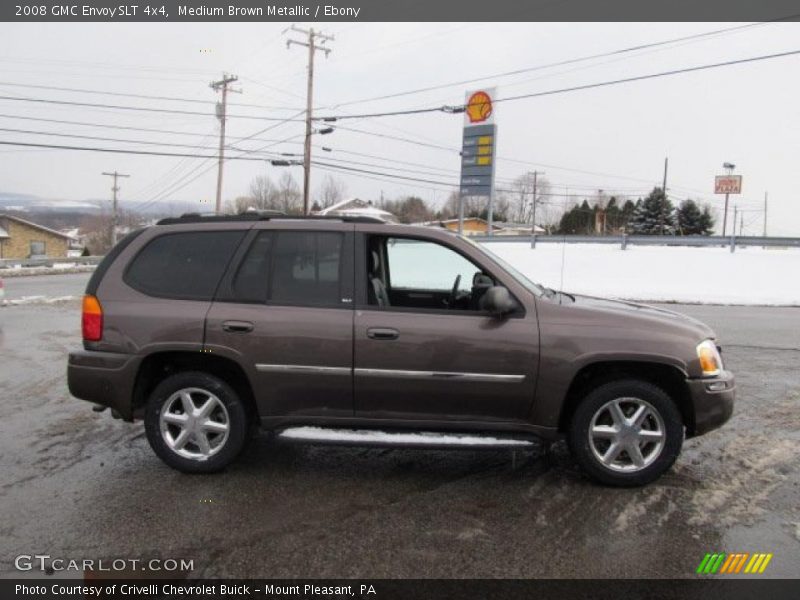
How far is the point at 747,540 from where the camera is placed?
3521 millimetres

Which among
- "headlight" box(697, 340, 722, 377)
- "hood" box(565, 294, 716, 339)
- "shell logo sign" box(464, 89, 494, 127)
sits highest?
"shell logo sign" box(464, 89, 494, 127)

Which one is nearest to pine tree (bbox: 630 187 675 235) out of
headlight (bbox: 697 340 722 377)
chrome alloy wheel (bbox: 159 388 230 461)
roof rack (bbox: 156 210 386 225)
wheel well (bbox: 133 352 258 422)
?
headlight (bbox: 697 340 722 377)

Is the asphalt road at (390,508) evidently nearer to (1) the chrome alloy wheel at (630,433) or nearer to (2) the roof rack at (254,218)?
(1) the chrome alloy wheel at (630,433)

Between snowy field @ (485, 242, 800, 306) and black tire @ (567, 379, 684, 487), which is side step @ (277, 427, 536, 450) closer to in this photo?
black tire @ (567, 379, 684, 487)

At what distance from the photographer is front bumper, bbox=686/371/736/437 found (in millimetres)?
4125

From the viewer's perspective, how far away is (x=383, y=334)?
4141 mm

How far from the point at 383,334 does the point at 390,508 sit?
1.10 m

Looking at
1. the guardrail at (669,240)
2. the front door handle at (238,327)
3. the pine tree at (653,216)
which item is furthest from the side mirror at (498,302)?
the pine tree at (653,216)

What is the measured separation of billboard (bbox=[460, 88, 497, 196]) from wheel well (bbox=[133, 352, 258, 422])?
29948 mm

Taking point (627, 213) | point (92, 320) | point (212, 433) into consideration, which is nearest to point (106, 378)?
point (92, 320)

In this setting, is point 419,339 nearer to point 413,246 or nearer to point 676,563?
point 413,246

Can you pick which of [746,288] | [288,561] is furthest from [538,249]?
[288,561]

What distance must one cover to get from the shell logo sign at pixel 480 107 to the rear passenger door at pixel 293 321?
2913 centimetres

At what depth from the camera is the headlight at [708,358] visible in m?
4.14
